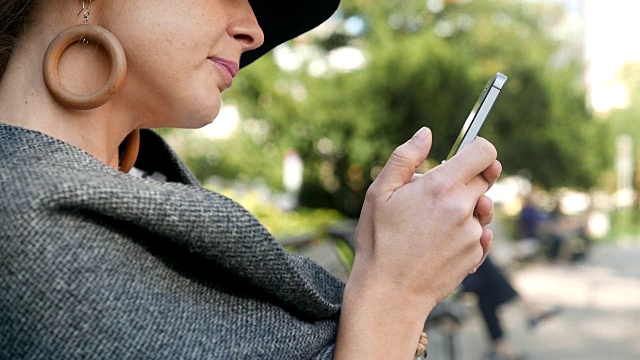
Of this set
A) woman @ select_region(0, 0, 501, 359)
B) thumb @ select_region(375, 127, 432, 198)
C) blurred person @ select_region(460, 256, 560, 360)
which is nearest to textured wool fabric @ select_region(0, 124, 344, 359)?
woman @ select_region(0, 0, 501, 359)

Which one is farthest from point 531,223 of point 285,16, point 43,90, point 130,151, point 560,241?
point 43,90

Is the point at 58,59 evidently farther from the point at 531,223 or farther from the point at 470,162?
the point at 531,223

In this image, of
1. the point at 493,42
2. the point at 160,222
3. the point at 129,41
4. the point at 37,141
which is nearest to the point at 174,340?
the point at 160,222

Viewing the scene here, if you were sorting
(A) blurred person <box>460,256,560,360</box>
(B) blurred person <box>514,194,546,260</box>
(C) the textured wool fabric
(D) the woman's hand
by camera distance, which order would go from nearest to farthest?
(C) the textured wool fabric → (D) the woman's hand → (A) blurred person <box>460,256,560,360</box> → (B) blurred person <box>514,194,546,260</box>

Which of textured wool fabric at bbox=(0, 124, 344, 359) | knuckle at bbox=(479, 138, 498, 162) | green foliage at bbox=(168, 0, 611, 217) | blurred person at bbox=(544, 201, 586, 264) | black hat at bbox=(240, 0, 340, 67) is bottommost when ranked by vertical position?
textured wool fabric at bbox=(0, 124, 344, 359)

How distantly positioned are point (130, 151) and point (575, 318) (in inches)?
402

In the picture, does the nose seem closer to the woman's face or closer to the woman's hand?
the woman's face

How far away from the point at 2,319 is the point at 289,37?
2.51ft

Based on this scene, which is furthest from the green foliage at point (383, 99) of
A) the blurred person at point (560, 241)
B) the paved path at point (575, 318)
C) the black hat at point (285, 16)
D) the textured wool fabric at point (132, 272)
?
the textured wool fabric at point (132, 272)

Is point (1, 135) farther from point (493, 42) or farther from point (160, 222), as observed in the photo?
point (493, 42)

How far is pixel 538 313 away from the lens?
339 inches

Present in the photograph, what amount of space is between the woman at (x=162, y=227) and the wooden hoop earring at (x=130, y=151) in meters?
0.12

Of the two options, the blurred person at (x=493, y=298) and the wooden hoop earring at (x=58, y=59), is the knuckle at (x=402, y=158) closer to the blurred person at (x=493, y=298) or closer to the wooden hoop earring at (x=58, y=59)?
the wooden hoop earring at (x=58, y=59)

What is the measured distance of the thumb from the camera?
3.29ft
